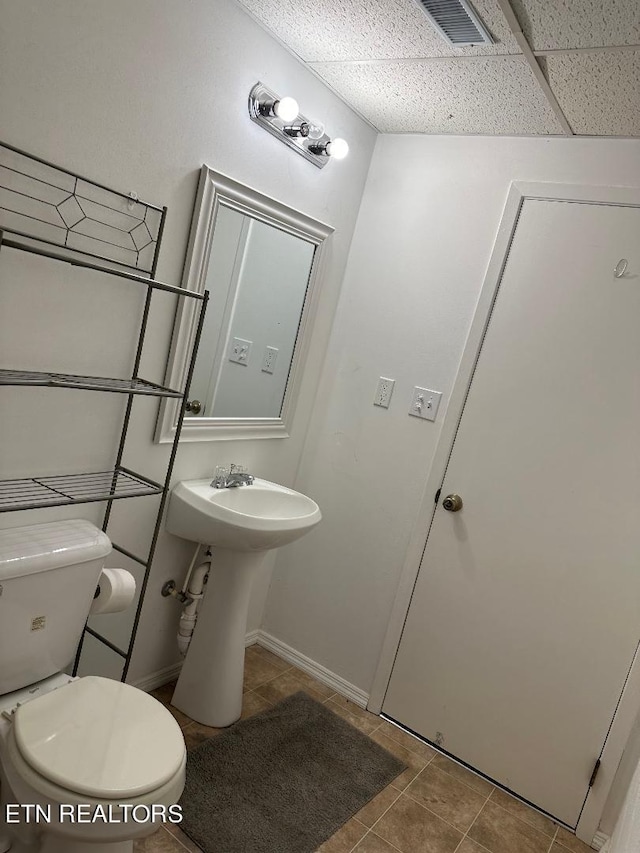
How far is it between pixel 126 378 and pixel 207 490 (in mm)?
514

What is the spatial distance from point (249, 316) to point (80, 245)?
0.74 metres

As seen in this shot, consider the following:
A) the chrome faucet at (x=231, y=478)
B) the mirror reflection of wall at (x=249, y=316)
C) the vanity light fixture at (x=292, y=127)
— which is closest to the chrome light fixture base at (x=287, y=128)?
the vanity light fixture at (x=292, y=127)

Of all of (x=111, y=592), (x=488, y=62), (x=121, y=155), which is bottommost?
(x=111, y=592)

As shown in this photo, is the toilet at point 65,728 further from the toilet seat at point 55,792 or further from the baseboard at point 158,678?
the baseboard at point 158,678

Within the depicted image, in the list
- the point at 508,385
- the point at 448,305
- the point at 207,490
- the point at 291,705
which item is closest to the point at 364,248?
the point at 448,305

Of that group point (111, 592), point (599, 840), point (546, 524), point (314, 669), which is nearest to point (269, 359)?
point (111, 592)

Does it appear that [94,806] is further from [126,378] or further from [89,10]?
[89,10]

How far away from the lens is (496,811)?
2115 millimetres

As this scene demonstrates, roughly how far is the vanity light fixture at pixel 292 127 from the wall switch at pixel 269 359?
689 millimetres

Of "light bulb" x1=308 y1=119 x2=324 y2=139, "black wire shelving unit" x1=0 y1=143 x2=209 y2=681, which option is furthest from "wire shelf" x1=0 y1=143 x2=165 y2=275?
"light bulb" x1=308 y1=119 x2=324 y2=139

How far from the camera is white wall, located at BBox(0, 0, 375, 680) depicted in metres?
1.43

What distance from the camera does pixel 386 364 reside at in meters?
2.45

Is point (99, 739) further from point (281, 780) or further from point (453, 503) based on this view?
point (453, 503)

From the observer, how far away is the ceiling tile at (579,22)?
1.37 metres
